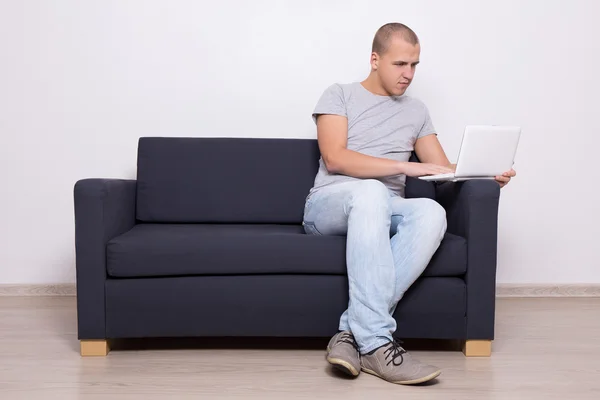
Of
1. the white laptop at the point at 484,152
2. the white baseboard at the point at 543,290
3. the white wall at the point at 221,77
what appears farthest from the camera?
the white baseboard at the point at 543,290

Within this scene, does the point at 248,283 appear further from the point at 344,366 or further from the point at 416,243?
the point at 416,243

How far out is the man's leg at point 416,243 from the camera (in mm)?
2143

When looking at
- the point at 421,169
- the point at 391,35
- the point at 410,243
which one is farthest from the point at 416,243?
→ the point at 391,35

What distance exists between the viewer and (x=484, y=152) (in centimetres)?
219

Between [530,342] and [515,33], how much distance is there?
1557 millimetres

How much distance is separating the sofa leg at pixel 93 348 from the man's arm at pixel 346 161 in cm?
98

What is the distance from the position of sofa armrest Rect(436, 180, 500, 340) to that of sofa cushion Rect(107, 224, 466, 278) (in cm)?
4

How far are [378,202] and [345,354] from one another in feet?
1.54

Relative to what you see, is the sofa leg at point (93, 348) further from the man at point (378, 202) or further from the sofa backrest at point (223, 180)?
the man at point (378, 202)

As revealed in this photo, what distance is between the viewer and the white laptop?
2.12 meters

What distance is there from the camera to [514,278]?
3.31 metres

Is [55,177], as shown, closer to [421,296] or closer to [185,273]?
[185,273]

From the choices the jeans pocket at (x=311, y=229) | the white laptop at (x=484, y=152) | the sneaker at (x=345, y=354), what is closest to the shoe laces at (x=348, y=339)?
the sneaker at (x=345, y=354)

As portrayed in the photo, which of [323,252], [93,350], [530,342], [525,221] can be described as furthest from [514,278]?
[93,350]
